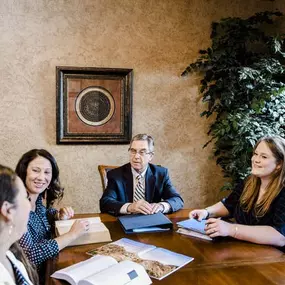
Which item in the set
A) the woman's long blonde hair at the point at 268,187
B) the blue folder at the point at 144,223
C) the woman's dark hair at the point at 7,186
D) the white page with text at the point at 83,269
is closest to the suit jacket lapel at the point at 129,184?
the blue folder at the point at 144,223

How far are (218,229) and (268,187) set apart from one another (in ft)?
1.45

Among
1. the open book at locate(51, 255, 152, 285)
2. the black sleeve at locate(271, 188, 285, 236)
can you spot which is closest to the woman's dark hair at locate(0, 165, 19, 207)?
the open book at locate(51, 255, 152, 285)

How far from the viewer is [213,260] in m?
1.47

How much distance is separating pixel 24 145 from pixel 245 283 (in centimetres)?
239

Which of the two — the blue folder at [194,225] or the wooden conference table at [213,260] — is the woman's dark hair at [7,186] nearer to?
the wooden conference table at [213,260]

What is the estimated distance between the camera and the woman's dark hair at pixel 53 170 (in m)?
1.86

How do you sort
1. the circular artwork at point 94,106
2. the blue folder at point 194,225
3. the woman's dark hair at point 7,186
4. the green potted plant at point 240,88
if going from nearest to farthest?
1. the woman's dark hair at point 7,186
2. the blue folder at point 194,225
3. the green potted plant at point 240,88
4. the circular artwork at point 94,106

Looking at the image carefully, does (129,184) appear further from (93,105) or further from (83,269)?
(83,269)

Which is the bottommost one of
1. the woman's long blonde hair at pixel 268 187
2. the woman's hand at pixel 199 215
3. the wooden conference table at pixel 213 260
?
the wooden conference table at pixel 213 260

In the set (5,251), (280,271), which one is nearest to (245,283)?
(280,271)

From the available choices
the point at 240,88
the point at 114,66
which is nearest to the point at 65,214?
the point at 114,66

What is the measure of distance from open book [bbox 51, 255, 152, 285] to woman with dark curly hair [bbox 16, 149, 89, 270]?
21 cm

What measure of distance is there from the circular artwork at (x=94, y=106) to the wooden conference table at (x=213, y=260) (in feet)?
5.05

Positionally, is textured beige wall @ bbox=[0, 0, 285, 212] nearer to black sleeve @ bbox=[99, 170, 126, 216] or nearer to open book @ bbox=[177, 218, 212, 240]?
black sleeve @ bbox=[99, 170, 126, 216]
